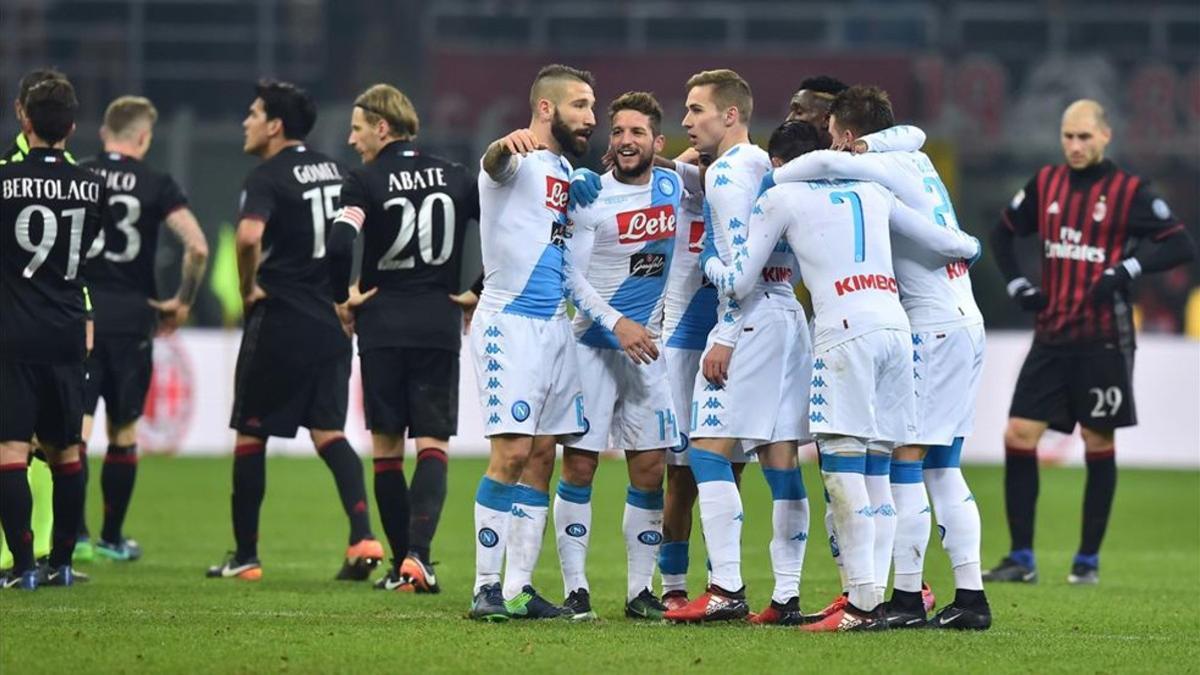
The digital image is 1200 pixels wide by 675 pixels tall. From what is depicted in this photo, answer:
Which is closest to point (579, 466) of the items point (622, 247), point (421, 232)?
point (622, 247)

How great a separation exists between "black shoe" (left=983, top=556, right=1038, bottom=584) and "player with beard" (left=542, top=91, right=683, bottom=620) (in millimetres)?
3116

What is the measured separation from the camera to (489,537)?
26.2 ft

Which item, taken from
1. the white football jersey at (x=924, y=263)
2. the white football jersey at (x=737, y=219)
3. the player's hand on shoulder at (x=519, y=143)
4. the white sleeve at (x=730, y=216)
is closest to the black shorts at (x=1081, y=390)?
the white football jersey at (x=924, y=263)

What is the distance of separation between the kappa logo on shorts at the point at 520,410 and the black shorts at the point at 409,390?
5.72 ft

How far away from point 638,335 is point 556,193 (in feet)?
2.28

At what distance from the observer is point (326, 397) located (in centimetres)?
1037

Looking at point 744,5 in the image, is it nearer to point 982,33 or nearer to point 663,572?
point 982,33

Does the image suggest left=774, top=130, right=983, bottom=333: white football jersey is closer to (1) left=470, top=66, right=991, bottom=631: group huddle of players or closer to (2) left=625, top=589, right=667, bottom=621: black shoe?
(1) left=470, top=66, right=991, bottom=631: group huddle of players

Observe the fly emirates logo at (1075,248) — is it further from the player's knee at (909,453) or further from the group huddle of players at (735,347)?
the player's knee at (909,453)

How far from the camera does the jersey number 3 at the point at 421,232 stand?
948 centimetres

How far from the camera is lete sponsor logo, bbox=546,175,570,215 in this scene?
26.3 ft

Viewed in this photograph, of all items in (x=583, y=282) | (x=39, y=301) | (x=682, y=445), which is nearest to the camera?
(x=583, y=282)

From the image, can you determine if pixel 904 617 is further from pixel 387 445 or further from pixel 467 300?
pixel 387 445

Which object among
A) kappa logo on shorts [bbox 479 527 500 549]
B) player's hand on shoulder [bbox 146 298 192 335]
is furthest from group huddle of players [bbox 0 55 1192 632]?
player's hand on shoulder [bbox 146 298 192 335]
